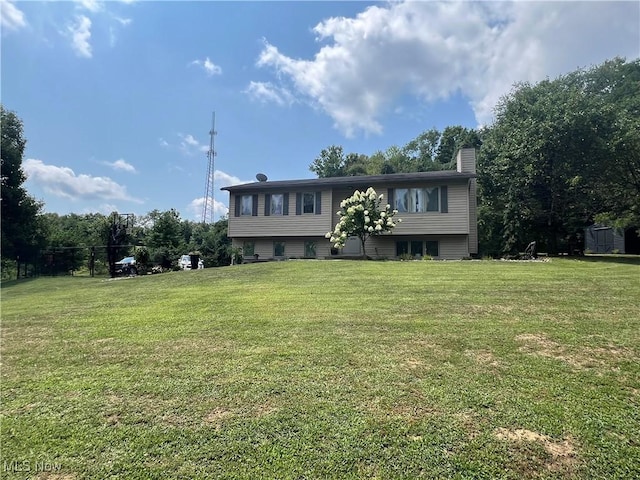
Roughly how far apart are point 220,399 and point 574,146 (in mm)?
18079

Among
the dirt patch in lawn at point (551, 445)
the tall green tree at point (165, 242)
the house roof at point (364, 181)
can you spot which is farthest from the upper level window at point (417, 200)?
the dirt patch in lawn at point (551, 445)

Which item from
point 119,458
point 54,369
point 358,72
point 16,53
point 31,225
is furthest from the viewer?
point 31,225

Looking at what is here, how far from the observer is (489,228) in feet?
72.8

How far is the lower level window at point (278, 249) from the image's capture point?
19.8 meters

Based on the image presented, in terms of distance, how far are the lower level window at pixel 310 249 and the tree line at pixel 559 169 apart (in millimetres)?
10416

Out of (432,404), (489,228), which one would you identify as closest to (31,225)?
(432,404)

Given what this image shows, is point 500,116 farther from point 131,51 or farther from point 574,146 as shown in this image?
point 131,51

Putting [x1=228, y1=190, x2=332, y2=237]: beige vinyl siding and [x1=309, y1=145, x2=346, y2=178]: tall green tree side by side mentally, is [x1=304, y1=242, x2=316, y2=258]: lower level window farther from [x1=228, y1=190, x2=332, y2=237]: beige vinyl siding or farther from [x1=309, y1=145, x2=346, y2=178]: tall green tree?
[x1=309, y1=145, x2=346, y2=178]: tall green tree

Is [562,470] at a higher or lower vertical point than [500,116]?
lower

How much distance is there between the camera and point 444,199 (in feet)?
56.7

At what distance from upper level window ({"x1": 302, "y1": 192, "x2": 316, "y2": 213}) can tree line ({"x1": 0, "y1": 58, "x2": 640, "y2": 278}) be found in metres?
5.15

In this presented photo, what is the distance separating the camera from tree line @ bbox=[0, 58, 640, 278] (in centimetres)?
1530

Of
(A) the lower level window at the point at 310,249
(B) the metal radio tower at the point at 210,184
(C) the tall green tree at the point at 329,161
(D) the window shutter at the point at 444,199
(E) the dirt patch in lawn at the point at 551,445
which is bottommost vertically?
(E) the dirt patch in lawn at the point at 551,445

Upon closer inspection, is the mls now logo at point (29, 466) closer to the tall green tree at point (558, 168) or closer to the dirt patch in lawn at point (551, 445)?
the dirt patch in lawn at point (551, 445)
